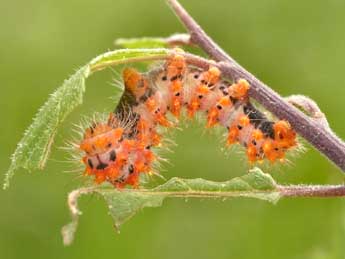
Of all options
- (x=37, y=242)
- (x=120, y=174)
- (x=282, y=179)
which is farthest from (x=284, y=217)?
(x=120, y=174)

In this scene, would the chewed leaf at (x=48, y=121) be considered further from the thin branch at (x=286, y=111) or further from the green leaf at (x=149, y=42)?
the green leaf at (x=149, y=42)

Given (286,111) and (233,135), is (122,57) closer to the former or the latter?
(286,111)

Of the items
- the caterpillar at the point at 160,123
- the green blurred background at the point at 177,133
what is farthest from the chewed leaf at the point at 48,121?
the green blurred background at the point at 177,133

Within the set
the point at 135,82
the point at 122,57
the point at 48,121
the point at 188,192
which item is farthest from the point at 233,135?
the point at 48,121

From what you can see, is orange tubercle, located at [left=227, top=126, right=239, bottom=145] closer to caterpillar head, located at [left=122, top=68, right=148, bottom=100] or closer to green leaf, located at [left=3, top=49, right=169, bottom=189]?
caterpillar head, located at [left=122, top=68, right=148, bottom=100]

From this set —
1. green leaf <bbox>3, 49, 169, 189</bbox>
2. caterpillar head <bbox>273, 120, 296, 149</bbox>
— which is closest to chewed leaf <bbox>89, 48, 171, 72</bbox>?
green leaf <bbox>3, 49, 169, 189</bbox>

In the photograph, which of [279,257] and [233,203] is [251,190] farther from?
A: [233,203]
